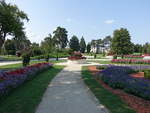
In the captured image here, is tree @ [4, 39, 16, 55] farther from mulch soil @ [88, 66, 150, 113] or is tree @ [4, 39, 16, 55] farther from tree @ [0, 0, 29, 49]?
mulch soil @ [88, 66, 150, 113]

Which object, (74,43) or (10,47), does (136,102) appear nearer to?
(10,47)

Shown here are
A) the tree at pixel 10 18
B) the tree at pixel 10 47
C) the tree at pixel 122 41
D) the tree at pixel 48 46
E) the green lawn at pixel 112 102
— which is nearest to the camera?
the green lawn at pixel 112 102

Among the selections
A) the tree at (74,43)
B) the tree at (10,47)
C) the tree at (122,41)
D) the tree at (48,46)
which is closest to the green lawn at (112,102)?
the tree at (122,41)

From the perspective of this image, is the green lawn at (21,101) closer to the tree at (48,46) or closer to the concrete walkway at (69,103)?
the concrete walkway at (69,103)

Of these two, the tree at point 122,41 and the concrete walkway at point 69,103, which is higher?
the tree at point 122,41

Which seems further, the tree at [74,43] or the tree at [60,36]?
the tree at [74,43]

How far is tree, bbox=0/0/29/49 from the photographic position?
15.9m

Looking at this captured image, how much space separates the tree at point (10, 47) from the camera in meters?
61.2

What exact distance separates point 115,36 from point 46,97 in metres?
31.1

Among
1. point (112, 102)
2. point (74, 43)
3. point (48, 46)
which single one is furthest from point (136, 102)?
point (74, 43)

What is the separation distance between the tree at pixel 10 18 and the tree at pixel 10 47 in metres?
45.4

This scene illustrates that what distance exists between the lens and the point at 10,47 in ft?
216

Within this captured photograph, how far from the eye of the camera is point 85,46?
318 ft

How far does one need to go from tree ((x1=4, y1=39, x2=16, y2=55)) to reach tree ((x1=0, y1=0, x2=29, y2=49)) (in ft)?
149
